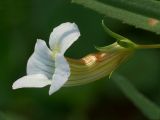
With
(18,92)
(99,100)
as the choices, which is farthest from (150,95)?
(18,92)

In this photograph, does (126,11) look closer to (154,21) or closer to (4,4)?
(154,21)

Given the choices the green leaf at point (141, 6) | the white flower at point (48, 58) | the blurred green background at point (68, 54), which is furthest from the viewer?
the blurred green background at point (68, 54)

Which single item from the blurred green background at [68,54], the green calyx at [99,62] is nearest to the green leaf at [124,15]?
the green calyx at [99,62]

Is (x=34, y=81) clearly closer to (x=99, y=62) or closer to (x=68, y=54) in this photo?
(x=99, y=62)

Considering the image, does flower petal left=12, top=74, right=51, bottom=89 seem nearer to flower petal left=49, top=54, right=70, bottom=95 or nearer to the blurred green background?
flower petal left=49, top=54, right=70, bottom=95

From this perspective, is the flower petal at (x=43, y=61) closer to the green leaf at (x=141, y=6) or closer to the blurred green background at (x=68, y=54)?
the green leaf at (x=141, y=6)

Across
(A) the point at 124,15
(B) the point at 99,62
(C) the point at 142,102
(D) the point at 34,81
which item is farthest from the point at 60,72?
(C) the point at 142,102
